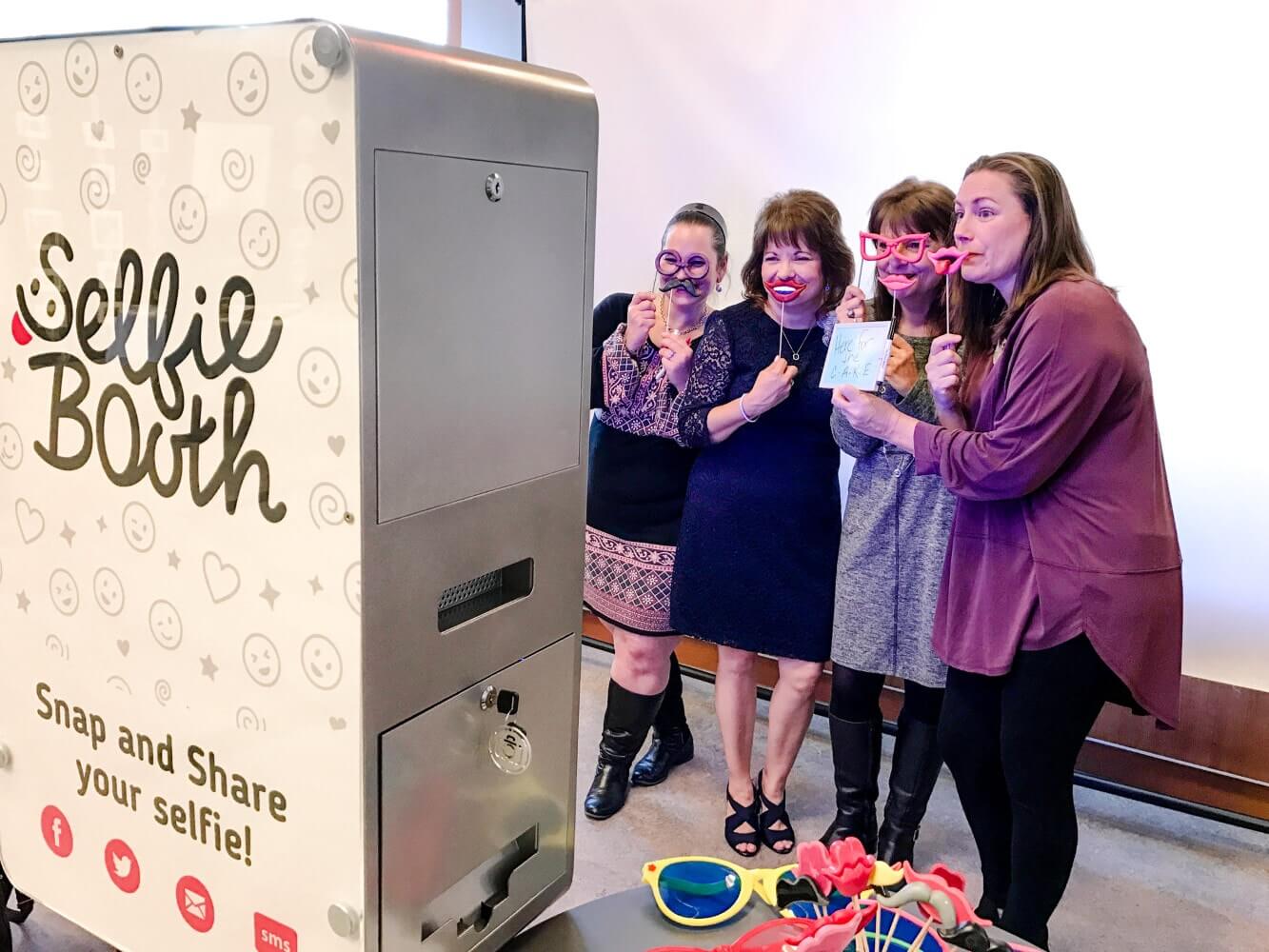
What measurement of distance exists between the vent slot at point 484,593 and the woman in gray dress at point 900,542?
3.65 feet

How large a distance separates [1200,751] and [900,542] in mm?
1028

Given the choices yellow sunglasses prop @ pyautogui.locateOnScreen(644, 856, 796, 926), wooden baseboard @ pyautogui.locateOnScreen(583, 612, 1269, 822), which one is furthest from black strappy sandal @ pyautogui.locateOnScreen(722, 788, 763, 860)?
yellow sunglasses prop @ pyautogui.locateOnScreen(644, 856, 796, 926)

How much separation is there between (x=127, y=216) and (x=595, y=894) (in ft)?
5.15

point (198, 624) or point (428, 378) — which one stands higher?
point (428, 378)

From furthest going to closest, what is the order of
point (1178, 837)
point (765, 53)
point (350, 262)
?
point (765, 53)
point (1178, 837)
point (350, 262)

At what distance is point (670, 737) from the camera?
2637mm

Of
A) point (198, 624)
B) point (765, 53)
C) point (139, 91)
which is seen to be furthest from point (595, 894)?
point (765, 53)

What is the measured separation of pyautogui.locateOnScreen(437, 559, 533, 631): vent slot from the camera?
3.10 feet

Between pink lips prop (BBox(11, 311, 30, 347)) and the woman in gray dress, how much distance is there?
133cm

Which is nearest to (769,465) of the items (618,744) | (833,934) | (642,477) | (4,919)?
(642,477)

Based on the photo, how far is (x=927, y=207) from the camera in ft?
6.40

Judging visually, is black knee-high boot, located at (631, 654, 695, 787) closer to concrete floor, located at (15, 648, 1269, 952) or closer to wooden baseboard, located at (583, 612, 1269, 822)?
concrete floor, located at (15, 648, 1269, 952)

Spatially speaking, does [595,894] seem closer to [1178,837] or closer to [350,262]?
[1178,837]

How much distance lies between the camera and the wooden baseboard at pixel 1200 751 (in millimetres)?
2379
